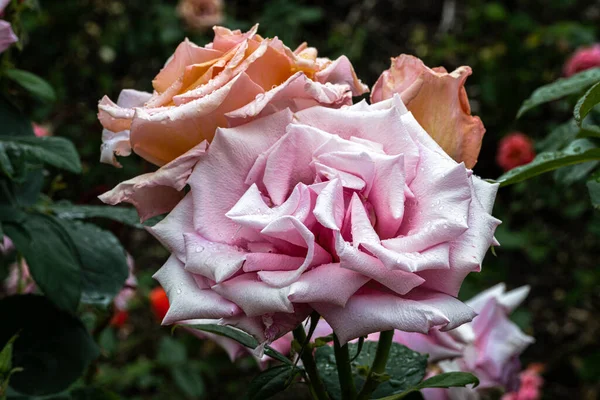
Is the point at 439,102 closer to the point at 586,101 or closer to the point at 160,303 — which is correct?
the point at 586,101

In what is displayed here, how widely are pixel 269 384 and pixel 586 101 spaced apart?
15.3 inches

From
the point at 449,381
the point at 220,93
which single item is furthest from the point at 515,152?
the point at 220,93

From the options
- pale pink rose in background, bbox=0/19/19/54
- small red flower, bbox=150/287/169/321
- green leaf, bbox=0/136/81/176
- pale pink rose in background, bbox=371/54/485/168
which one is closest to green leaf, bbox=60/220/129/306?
green leaf, bbox=0/136/81/176

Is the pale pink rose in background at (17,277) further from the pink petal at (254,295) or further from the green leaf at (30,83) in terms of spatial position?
the pink petal at (254,295)

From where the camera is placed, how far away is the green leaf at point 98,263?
0.93 meters

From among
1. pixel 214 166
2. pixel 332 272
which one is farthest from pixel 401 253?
pixel 214 166

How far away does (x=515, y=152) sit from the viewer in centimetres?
252

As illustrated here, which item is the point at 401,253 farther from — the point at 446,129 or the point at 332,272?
the point at 446,129

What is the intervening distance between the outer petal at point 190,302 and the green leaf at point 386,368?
0.23 metres

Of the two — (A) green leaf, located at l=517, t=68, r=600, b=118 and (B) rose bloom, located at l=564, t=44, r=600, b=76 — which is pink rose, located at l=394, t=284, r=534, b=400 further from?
(B) rose bloom, located at l=564, t=44, r=600, b=76

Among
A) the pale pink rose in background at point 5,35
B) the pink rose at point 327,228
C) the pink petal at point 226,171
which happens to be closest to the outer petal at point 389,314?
the pink rose at point 327,228

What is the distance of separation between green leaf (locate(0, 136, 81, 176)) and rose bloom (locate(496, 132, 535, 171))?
1845 millimetres

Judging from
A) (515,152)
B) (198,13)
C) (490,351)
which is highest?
(490,351)

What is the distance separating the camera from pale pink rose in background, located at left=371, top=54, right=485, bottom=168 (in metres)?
0.68
